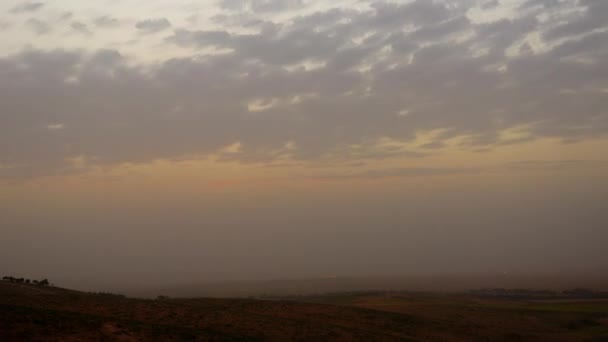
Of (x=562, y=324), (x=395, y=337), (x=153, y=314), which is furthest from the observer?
(x=562, y=324)

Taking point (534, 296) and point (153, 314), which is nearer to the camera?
point (153, 314)

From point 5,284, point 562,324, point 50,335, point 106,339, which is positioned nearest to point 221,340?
point 106,339

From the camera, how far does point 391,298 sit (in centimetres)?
7156

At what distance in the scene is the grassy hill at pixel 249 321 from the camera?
96.1ft

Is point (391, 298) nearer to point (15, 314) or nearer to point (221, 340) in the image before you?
point (221, 340)

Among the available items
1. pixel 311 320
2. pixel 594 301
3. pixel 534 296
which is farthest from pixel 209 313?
pixel 534 296

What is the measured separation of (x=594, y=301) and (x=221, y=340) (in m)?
56.9

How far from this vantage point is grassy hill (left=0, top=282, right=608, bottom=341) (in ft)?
96.1

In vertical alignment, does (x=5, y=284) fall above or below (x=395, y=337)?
above

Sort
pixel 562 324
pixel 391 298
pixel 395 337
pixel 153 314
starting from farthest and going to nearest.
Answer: pixel 391 298 < pixel 562 324 < pixel 395 337 < pixel 153 314

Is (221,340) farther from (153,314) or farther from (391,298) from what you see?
(391,298)

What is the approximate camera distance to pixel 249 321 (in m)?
39.5

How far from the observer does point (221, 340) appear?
32.2 meters

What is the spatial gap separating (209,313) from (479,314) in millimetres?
28994
